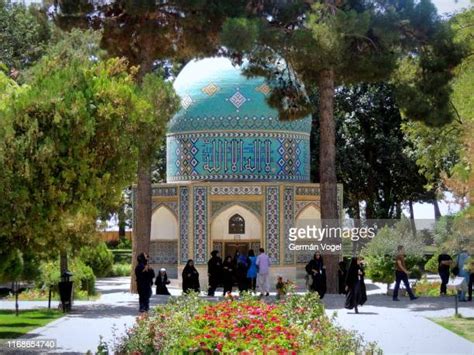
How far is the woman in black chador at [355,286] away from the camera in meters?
17.3

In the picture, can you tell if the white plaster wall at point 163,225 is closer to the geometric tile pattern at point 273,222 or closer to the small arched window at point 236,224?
the small arched window at point 236,224

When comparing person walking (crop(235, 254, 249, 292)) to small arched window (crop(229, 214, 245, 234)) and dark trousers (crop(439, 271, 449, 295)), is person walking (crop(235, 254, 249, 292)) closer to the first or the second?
small arched window (crop(229, 214, 245, 234))

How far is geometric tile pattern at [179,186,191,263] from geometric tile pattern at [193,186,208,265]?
13.5 inches

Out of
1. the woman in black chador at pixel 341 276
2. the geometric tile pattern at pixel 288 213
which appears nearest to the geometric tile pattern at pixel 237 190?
the geometric tile pattern at pixel 288 213

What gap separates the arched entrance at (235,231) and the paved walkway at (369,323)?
6473 mm

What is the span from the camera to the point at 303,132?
103 ft

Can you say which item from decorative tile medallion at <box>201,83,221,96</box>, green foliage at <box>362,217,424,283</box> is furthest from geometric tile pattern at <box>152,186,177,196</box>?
green foliage at <box>362,217,424,283</box>

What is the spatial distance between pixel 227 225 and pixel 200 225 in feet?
4.51

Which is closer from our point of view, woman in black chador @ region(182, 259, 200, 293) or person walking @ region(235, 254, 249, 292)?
woman in black chador @ region(182, 259, 200, 293)

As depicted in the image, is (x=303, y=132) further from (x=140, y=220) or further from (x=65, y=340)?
(x=65, y=340)

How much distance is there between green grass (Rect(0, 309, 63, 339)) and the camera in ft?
46.2

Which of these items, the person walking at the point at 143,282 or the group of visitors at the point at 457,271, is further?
the group of visitors at the point at 457,271

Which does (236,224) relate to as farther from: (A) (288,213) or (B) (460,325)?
(B) (460,325)

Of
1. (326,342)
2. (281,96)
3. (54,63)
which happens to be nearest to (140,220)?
(281,96)
